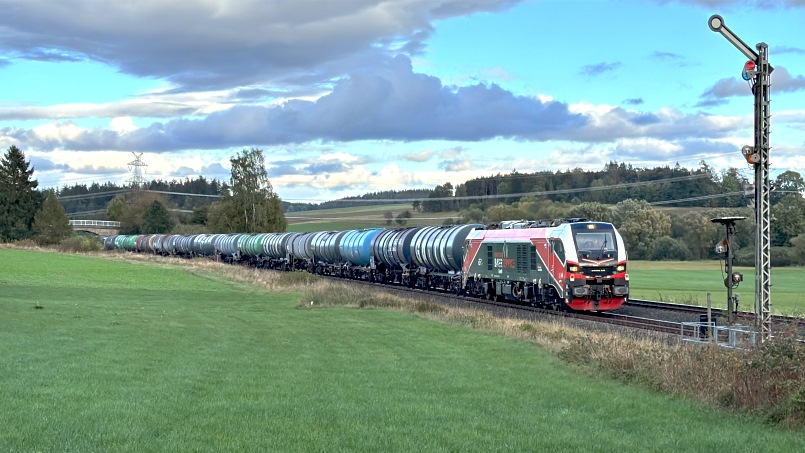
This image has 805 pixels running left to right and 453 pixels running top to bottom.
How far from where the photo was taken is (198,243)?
98.2m

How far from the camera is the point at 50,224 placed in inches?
4498

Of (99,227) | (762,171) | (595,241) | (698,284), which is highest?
(762,171)

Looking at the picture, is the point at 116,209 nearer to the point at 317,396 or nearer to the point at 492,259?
the point at 492,259

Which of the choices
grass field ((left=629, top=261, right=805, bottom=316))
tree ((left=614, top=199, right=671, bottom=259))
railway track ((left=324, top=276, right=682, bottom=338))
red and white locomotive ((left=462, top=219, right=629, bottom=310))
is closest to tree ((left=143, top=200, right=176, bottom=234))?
tree ((left=614, top=199, right=671, bottom=259))

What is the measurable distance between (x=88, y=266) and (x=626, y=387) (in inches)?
2384

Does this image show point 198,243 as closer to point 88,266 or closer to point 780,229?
point 88,266

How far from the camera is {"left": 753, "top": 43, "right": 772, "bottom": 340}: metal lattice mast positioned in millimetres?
18641

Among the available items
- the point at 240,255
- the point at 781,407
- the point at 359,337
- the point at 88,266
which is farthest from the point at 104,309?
the point at 240,255

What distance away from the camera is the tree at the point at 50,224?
373 feet

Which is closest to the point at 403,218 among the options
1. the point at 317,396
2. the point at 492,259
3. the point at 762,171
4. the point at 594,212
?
the point at 594,212

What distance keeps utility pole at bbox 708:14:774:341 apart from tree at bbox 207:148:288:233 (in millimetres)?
100813

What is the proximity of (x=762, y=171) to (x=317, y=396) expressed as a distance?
1147cm

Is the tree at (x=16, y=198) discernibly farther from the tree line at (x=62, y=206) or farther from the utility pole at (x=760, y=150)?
the utility pole at (x=760, y=150)

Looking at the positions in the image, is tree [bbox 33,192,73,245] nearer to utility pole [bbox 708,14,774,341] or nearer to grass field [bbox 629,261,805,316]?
grass field [bbox 629,261,805,316]
